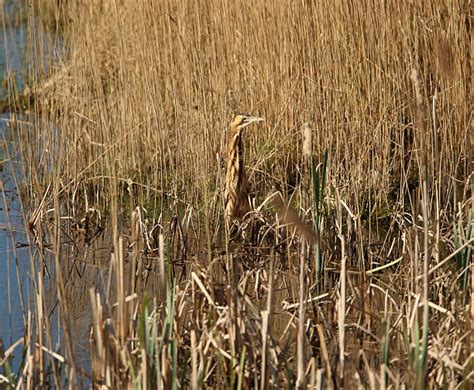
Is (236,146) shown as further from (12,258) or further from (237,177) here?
(12,258)

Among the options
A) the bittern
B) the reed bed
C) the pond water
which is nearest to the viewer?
the pond water

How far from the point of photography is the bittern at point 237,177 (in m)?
5.56

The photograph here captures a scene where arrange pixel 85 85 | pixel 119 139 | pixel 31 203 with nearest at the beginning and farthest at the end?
1. pixel 31 203
2. pixel 119 139
3. pixel 85 85

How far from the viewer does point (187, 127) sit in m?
5.61

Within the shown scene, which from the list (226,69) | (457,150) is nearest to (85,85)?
(226,69)

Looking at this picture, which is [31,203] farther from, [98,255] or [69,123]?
[69,123]

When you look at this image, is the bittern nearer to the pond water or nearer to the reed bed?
the reed bed

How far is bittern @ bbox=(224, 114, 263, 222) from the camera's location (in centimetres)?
556

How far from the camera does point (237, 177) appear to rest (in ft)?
18.3

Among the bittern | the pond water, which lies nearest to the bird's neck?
the bittern

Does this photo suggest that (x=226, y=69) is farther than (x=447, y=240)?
Yes

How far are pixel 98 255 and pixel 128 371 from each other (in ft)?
8.09

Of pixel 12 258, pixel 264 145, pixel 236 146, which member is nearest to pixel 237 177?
pixel 236 146

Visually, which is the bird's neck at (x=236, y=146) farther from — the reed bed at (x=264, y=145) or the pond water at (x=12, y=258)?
the pond water at (x=12, y=258)
